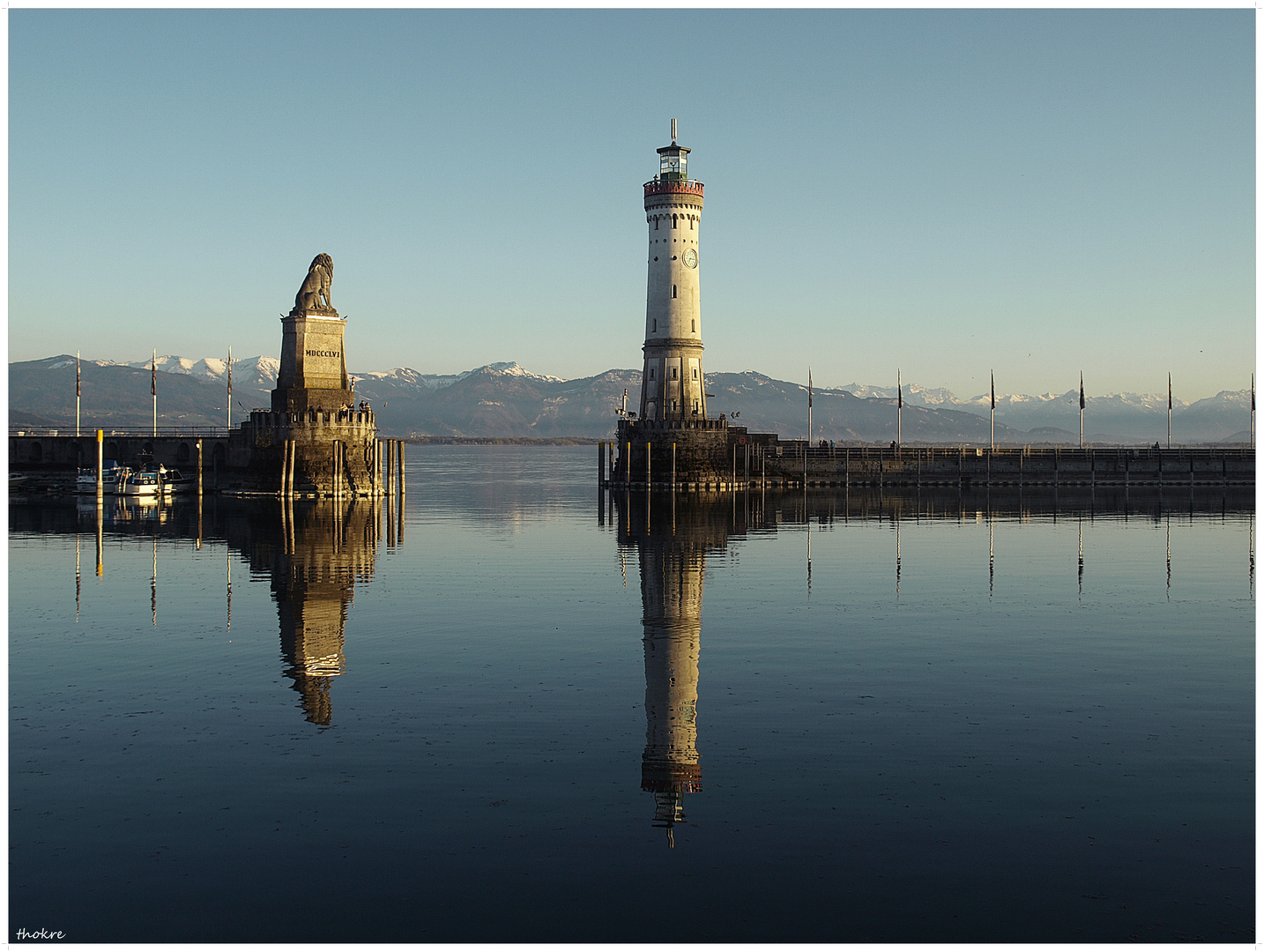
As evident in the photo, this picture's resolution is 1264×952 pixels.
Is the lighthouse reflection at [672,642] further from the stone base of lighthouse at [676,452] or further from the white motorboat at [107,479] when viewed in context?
the white motorboat at [107,479]

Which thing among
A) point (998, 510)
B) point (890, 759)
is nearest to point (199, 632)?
point (890, 759)

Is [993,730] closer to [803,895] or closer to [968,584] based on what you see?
[803,895]

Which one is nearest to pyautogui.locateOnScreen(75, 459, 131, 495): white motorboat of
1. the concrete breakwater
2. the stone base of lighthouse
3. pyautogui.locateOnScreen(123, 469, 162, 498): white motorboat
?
pyautogui.locateOnScreen(123, 469, 162, 498): white motorboat

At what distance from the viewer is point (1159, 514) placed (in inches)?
3504

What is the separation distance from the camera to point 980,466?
440 ft

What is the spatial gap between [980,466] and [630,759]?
119193 millimetres

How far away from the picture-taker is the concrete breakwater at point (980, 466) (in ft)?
413

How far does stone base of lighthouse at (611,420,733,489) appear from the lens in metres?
112

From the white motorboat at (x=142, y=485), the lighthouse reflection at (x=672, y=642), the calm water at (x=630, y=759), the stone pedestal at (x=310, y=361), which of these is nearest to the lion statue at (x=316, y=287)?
the stone pedestal at (x=310, y=361)

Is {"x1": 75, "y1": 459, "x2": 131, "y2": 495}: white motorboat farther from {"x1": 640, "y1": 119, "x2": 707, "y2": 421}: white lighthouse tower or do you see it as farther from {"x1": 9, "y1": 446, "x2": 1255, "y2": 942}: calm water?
{"x1": 9, "y1": 446, "x2": 1255, "y2": 942}: calm water

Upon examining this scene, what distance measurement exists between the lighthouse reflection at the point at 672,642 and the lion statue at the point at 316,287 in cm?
3419

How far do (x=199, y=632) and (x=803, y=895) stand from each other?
80.9ft

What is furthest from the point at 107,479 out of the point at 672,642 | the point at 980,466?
the point at 980,466

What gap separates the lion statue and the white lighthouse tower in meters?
28.9
